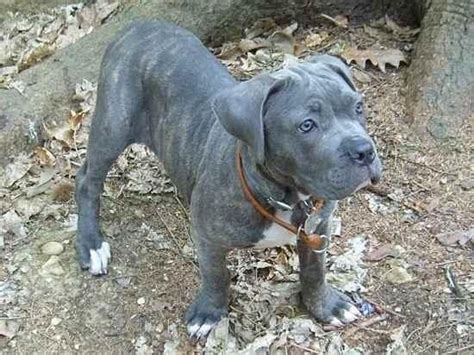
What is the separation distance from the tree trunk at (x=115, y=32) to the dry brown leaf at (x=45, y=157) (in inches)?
5.0

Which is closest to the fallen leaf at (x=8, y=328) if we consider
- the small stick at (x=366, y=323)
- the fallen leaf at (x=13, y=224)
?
the fallen leaf at (x=13, y=224)

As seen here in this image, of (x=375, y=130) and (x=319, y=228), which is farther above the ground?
(x=319, y=228)

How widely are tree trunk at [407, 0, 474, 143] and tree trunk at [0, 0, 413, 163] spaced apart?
2.39 ft

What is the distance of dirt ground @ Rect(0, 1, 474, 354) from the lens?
4.32 metres

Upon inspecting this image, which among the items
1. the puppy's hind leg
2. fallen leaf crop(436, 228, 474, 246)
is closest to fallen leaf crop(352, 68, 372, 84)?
fallen leaf crop(436, 228, 474, 246)

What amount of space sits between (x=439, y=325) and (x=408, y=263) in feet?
1.42

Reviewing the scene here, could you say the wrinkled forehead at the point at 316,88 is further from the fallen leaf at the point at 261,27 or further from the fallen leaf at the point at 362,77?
the fallen leaf at the point at 261,27

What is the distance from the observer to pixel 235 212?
3830 millimetres

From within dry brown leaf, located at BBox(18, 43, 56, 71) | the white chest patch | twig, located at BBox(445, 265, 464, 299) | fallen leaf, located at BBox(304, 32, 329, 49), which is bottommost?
twig, located at BBox(445, 265, 464, 299)

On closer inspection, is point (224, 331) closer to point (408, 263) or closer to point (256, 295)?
point (256, 295)

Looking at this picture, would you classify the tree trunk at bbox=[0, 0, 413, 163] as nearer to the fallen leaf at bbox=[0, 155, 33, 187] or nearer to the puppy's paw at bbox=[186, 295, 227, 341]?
the fallen leaf at bbox=[0, 155, 33, 187]

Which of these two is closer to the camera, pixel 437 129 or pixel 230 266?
pixel 230 266

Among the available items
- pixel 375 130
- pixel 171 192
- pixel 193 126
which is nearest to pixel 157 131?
pixel 193 126

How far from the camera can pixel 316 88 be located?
350cm
